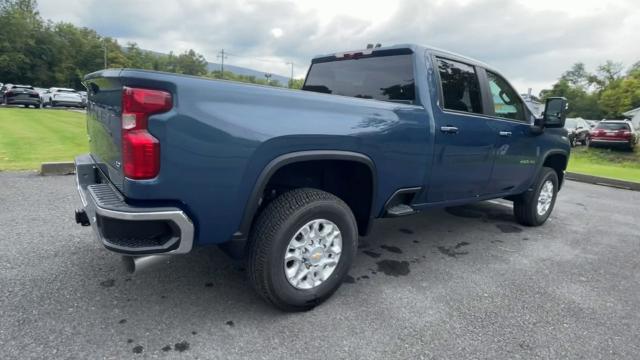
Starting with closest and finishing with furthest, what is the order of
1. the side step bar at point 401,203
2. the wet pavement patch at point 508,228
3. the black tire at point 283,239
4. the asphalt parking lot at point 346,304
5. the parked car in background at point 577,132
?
the asphalt parking lot at point 346,304, the black tire at point 283,239, the side step bar at point 401,203, the wet pavement patch at point 508,228, the parked car in background at point 577,132

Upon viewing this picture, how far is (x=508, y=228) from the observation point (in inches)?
195

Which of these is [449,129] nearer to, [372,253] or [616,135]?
[372,253]

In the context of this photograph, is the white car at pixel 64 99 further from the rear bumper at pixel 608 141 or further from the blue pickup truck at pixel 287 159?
the rear bumper at pixel 608 141

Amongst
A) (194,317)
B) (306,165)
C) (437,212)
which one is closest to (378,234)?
(437,212)

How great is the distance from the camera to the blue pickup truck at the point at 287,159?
1.99 meters

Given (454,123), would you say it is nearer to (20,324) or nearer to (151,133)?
(151,133)

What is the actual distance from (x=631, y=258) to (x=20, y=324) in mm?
5376

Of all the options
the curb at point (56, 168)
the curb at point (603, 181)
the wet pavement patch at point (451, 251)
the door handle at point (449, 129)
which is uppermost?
the door handle at point (449, 129)

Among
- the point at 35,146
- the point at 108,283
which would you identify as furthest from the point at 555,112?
the point at 35,146

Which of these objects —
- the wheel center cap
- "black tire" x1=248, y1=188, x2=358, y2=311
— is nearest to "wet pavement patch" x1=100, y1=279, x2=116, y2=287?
"black tire" x1=248, y1=188, x2=358, y2=311

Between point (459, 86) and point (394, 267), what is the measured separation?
178 centimetres

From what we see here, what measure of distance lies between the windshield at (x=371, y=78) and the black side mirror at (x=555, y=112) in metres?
2.17

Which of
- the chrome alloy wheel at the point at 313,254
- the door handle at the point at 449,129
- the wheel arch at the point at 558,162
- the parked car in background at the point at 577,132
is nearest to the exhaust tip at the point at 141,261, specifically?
the chrome alloy wheel at the point at 313,254

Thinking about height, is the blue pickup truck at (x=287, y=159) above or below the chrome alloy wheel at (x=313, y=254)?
above
